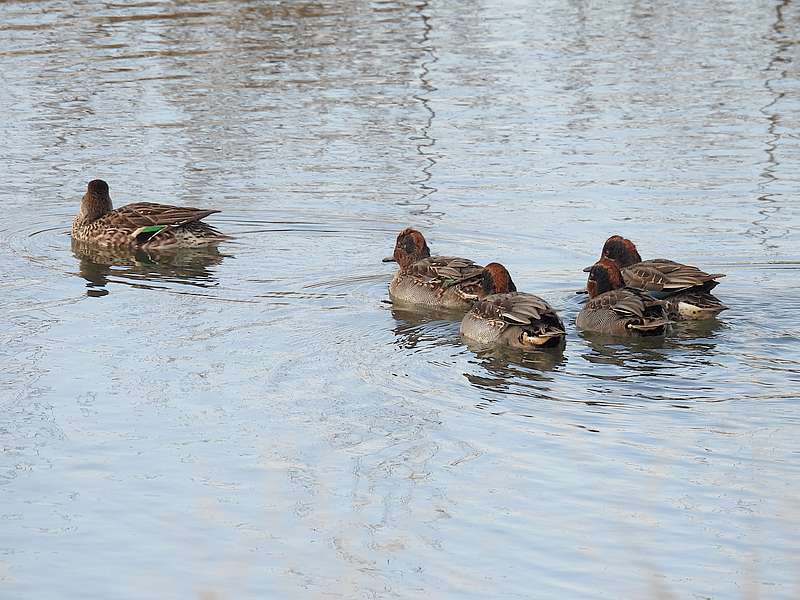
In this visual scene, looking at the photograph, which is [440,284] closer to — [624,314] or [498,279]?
[498,279]

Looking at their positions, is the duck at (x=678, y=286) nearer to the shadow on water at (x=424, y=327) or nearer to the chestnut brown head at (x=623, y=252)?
the chestnut brown head at (x=623, y=252)

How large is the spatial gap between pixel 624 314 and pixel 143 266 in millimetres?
5273

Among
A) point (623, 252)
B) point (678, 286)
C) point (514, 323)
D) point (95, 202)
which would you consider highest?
point (95, 202)

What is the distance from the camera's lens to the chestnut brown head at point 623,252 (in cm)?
1234

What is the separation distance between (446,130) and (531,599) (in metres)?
12.7

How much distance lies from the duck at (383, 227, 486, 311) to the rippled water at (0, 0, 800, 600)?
0.27 meters

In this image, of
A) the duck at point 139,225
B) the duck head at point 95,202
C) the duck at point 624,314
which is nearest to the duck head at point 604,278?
the duck at point 624,314

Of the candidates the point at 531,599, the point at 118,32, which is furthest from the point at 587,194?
the point at 118,32

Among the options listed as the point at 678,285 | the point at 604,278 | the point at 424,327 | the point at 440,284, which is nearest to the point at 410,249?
the point at 440,284

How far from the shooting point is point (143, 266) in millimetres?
14312

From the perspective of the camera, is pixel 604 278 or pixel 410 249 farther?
pixel 410 249

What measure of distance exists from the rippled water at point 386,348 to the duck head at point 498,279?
1.72 ft

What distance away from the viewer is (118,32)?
28.1 metres

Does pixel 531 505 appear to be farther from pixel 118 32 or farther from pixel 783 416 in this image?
pixel 118 32
